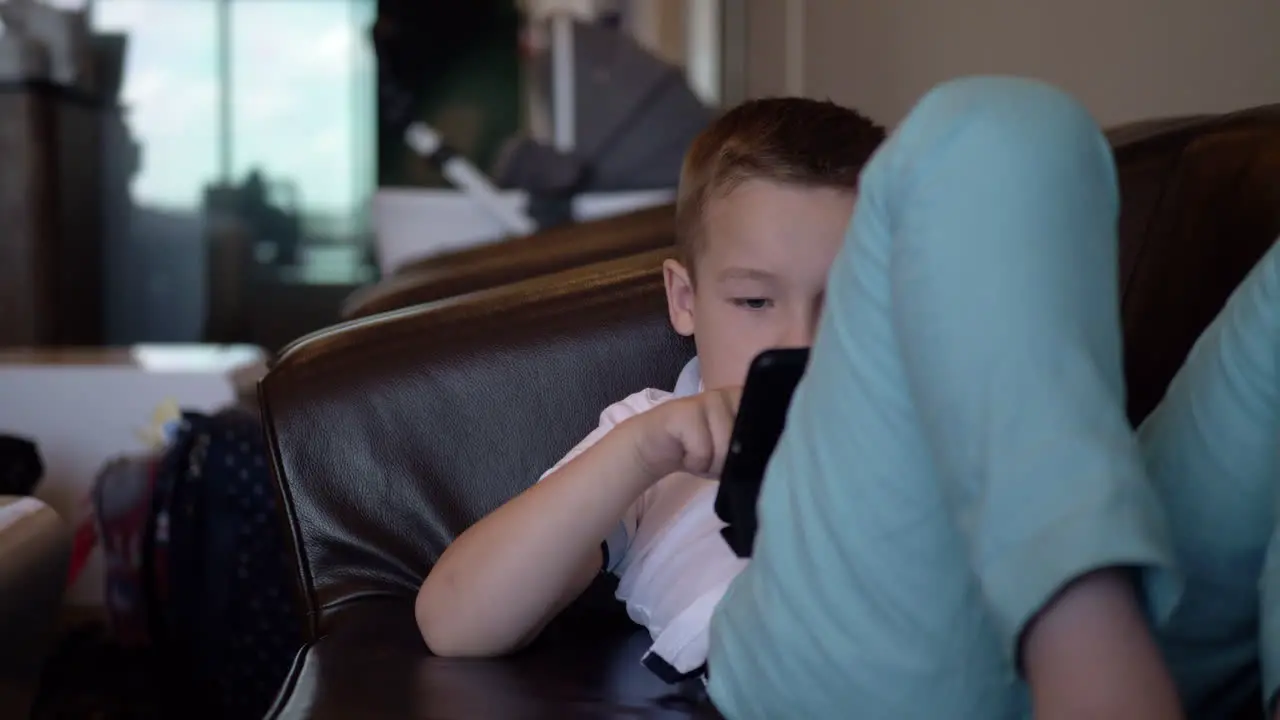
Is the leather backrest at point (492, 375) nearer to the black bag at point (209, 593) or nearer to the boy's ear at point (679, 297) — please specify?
the boy's ear at point (679, 297)

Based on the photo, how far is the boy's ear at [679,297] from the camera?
1.19m

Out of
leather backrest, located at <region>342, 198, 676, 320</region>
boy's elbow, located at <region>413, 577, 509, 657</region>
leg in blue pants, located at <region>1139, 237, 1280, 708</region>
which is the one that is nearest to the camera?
leg in blue pants, located at <region>1139, 237, 1280, 708</region>

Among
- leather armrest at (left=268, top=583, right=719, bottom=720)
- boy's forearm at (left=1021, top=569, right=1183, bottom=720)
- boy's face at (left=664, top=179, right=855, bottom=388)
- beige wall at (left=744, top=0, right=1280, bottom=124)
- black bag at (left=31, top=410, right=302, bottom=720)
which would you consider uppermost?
beige wall at (left=744, top=0, right=1280, bottom=124)

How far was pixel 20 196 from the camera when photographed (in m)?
4.43

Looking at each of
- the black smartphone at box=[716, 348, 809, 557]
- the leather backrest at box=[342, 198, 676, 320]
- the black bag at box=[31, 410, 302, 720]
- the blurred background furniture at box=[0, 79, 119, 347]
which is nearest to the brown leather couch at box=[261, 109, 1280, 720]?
the black smartphone at box=[716, 348, 809, 557]

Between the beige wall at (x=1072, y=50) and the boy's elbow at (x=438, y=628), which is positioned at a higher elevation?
the beige wall at (x=1072, y=50)

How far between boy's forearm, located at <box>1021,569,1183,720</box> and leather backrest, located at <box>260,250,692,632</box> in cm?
69

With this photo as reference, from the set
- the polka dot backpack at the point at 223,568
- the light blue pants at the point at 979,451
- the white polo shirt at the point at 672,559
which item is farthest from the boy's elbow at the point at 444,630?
the polka dot backpack at the point at 223,568

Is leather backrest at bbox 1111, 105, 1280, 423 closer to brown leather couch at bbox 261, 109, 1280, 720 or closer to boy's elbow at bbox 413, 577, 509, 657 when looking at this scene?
brown leather couch at bbox 261, 109, 1280, 720

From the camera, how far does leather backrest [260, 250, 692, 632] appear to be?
1.16m

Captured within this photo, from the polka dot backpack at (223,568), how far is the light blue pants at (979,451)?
1.16 m

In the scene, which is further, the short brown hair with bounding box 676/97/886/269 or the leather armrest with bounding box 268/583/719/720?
the short brown hair with bounding box 676/97/886/269

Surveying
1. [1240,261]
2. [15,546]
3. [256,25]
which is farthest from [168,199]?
[1240,261]

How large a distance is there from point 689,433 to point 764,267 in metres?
0.20
